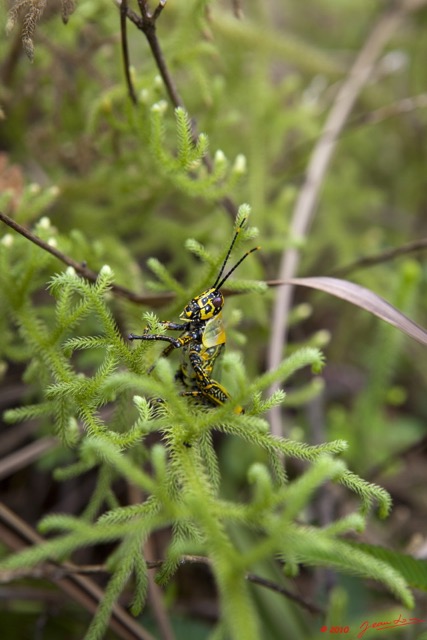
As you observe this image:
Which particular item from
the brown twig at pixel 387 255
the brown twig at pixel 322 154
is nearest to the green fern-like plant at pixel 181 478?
the brown twig at pixel 322 154

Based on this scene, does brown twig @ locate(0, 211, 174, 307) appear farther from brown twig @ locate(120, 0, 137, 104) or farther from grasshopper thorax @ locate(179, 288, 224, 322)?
brown twig @ locate(120, 0, 137, 104)

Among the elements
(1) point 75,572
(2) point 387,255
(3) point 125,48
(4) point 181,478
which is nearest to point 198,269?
(2) point 387,255

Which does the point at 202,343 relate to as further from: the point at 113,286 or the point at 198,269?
the point at 198,269

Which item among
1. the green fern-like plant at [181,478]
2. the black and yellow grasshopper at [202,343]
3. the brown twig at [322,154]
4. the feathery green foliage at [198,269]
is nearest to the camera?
the green fern-like plant at [181,478]

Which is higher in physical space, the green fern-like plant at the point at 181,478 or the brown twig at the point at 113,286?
the brown twig at the point at 113,286

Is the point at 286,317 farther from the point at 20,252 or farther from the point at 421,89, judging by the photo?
the point at 421,89

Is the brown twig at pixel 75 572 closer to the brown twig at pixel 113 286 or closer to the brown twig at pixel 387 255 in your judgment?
the brown twig at pixel 113 286

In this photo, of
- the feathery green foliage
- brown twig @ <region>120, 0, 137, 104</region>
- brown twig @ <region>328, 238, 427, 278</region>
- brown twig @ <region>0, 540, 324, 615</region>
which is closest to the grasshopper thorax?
the feathery green foliage
